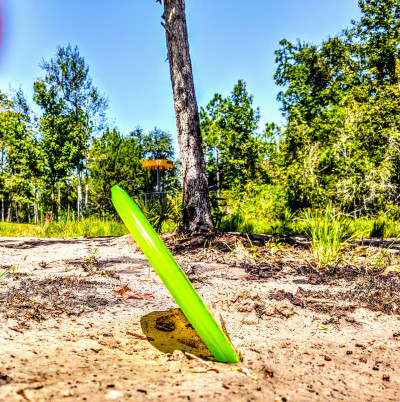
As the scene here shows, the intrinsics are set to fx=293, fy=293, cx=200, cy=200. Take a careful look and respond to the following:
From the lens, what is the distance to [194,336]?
4.56ft

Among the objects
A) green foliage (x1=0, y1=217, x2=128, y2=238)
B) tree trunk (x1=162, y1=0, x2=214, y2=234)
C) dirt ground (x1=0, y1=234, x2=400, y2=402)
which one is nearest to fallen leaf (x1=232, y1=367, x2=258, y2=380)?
dirt ground (x1=0, y1=234, x2=400, y2=402)

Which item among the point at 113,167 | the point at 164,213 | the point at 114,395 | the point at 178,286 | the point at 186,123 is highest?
the point at 113,167

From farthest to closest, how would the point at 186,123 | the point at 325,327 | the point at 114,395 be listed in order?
the point at 186,123, the point at 325,327, the point at 114,395

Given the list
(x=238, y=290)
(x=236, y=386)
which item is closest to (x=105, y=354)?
(x=236, y=386)

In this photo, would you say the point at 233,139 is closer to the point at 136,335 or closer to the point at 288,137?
the point at 288,137

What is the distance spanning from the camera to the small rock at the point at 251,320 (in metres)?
1.52

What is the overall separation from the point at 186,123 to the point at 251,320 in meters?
3.82

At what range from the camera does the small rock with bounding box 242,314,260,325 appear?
60.0 inches

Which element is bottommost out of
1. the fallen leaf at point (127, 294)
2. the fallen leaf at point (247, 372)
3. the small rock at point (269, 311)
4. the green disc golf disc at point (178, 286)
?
the small rock at point (269, 311)

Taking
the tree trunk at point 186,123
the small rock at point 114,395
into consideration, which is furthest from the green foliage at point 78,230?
the small rock at point 114,395

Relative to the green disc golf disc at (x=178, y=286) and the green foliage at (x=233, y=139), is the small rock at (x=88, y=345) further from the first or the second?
the green foliage at (x=233, y=139)

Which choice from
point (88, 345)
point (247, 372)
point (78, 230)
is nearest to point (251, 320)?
point (247, 372)

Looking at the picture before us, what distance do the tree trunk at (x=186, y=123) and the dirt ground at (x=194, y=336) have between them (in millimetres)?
1912

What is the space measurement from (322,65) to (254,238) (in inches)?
956
